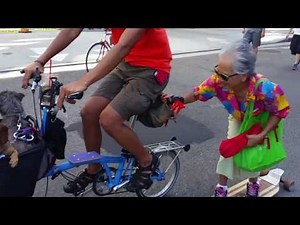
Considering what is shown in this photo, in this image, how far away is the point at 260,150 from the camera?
2688 mm

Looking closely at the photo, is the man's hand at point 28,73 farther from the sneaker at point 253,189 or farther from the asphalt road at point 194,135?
the sneaker at point 253,189

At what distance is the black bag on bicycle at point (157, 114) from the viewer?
8.77 feet

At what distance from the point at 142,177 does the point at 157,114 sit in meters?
0.56

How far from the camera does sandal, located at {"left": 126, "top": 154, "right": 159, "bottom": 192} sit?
283cm

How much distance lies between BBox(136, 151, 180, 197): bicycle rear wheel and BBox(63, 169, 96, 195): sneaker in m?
0.50

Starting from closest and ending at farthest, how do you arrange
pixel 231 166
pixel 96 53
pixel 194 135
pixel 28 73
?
pixel 28 73 < pixel 231 166 < pixel 194 135 < pixel 96 53

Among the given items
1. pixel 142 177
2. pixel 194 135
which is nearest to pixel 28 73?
pixel 142 177

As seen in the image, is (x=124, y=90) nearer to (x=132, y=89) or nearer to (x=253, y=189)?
(x=132, y=89)

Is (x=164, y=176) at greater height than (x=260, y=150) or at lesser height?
lesser

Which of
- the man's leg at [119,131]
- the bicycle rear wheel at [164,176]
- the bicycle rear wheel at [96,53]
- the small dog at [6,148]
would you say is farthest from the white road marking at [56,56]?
the small dog at [6,148]

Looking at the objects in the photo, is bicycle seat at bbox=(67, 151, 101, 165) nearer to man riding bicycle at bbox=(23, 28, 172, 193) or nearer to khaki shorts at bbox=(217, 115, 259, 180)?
man riding bicycle at bbox=(23, 28, 172, 193)

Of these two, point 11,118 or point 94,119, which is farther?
point 94,119

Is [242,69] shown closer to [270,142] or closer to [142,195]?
[270,142]
